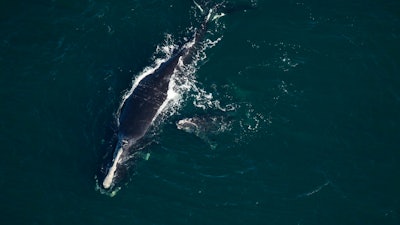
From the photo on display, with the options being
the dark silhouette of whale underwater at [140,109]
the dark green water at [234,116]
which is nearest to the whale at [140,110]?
the dark silhouette of whale underwater at [140,109]

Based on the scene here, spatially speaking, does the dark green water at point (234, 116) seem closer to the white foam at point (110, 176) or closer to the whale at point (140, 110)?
the white foam at point (110, 176)

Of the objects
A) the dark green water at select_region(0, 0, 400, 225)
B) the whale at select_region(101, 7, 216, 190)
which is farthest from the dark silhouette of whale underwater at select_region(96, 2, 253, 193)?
the dark green water at select_region(0, 0, 400, 225)

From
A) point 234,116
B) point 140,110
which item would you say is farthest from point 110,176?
point 234,116

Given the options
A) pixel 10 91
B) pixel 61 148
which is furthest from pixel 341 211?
pixel 10 91

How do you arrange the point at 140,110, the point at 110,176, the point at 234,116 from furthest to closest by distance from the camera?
the point at 234,116
the point at 140,110
the point at 110,176

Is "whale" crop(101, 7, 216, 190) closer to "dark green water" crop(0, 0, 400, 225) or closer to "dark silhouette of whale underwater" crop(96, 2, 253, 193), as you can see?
"dark silhouette of whale underwater" crop(96, 2, 253, 193)

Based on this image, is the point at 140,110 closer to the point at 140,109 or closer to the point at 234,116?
the point at 140,109

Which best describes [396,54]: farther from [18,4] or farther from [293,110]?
[18,4]
